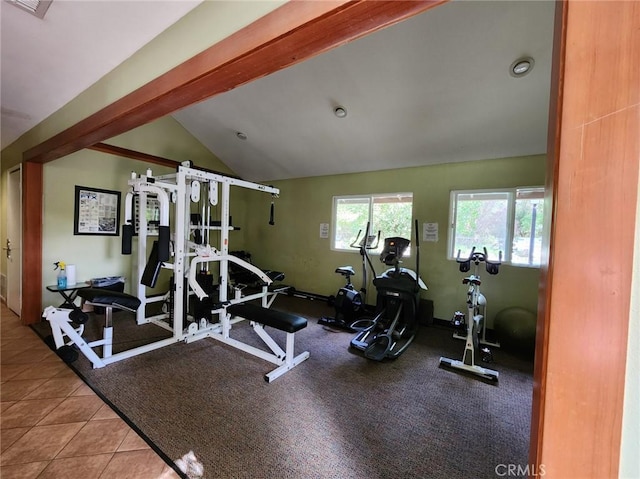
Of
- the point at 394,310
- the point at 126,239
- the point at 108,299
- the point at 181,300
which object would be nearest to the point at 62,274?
the point at 126,239

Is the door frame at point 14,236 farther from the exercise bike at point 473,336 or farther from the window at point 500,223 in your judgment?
the window at point 500,223

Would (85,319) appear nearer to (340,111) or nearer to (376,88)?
(340,111)

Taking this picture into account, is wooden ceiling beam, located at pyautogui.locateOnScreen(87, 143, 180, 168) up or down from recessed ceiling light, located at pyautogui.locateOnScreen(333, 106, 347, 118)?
down

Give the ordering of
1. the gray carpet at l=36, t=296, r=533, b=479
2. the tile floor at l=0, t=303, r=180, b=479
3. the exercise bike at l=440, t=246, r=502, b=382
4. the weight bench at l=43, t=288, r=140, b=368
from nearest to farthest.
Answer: the tile floor at l=0, t=303, r=180, b=479 < the gray carpet at l=36, t=296, r=533, b=479 < the weight bench at l=43, t=288, r=140, b=368 < the exercise bike at l=440, t=246, r=502, b=382

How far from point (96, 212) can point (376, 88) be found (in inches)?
172

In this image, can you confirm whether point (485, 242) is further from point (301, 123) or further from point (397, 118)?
point (301, 123)

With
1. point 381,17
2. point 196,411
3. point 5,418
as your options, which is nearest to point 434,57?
point 381,17

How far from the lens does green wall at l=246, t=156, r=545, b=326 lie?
11.3 ft

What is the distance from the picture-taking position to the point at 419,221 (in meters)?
4.09

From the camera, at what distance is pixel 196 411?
1900 mm

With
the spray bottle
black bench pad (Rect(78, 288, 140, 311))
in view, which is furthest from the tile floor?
the spray bottle

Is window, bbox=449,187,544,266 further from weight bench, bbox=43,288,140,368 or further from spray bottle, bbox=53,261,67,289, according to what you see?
spray bottle, bbox=53,261,67,289

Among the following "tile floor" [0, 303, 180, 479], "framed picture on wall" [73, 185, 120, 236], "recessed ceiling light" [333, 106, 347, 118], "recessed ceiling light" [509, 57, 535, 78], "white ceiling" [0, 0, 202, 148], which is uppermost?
"recessed ceiling light" [333, 106, 347, 118]

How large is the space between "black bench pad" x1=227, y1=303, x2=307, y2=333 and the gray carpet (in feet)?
1.50
